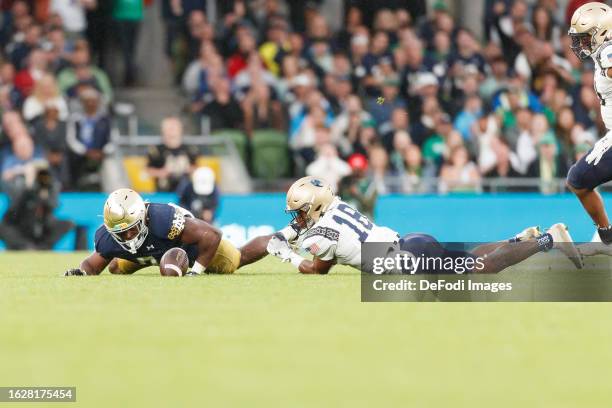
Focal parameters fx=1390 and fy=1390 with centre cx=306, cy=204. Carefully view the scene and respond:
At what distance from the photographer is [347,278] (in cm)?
1243

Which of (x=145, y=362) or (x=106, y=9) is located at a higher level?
(x=106, y=9)

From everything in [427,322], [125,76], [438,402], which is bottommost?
[438,402]

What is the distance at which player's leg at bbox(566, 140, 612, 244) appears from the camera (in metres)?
12.1

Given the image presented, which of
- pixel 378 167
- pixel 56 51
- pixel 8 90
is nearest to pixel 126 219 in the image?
pixel 8 90

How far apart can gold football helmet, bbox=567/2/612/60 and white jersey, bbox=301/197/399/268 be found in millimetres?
2584

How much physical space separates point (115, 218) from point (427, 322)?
12.5 feet

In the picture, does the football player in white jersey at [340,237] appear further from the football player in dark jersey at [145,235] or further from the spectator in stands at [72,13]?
the spectator in stands at [72,13]

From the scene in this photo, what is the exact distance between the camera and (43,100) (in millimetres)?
19688

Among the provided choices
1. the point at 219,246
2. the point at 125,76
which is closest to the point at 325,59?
the point at 125,76

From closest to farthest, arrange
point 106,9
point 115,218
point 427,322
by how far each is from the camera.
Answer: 1. point 427,322
2. point 115,218
3. point 106,9

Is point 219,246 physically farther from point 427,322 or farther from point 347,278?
point 427,322

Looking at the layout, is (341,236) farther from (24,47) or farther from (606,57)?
(24,47)

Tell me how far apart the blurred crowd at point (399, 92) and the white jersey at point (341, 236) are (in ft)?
26.5

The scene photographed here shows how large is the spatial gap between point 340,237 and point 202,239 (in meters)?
1.37
